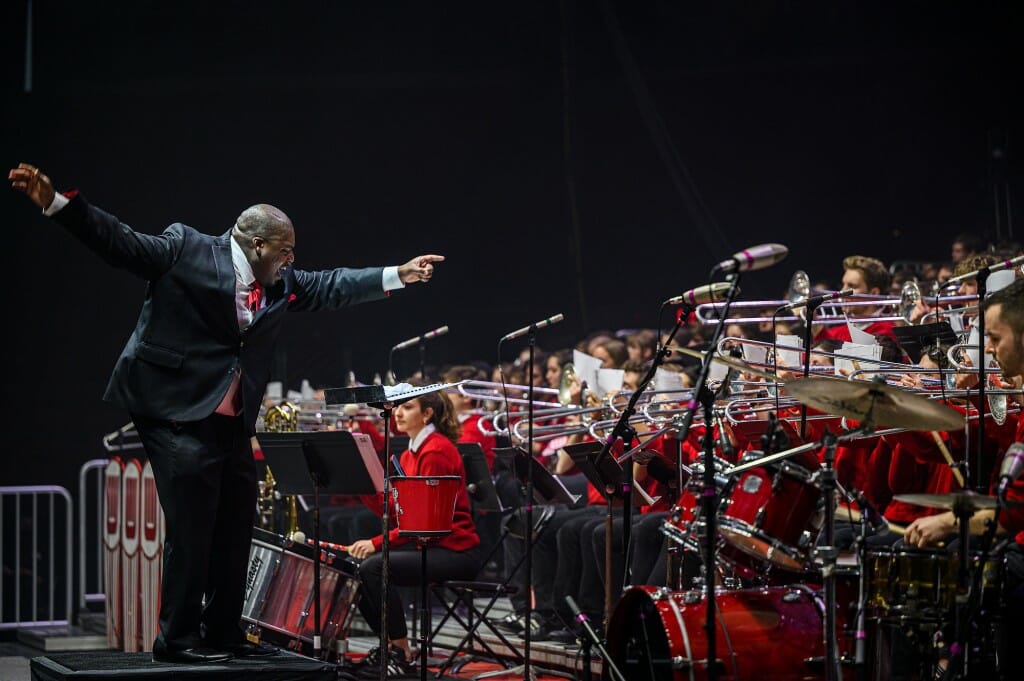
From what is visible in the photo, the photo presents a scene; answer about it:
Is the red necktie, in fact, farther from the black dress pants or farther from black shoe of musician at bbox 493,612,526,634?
black shoe of musician at bbox 493,612,526,634

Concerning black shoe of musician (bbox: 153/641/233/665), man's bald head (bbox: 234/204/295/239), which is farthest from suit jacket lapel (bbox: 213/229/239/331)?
black shoe of musician (bbox: 153/641/233/665)

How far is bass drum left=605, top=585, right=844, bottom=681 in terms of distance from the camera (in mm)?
4156

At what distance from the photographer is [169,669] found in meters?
4.44

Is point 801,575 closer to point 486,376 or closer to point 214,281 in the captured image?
point 214,281

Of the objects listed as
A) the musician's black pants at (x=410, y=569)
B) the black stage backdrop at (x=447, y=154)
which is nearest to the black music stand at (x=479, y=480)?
the musician's black pants at (x=410, y=569)

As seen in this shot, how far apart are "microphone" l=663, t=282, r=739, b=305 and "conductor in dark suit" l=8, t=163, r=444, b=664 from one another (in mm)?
1625

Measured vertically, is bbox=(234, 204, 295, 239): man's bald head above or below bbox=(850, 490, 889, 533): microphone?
above

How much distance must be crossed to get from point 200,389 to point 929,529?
2744 mm

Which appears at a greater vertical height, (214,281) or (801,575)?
(214,281)

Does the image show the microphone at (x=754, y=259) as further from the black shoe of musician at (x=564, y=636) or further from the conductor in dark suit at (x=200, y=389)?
the black shoe of musician at (x=564, y=636)

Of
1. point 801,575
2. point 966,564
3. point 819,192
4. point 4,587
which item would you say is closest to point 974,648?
point 966,564

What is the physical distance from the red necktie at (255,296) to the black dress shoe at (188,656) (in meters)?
1.36

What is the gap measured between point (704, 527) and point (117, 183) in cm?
878

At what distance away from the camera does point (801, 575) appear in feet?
15.3
